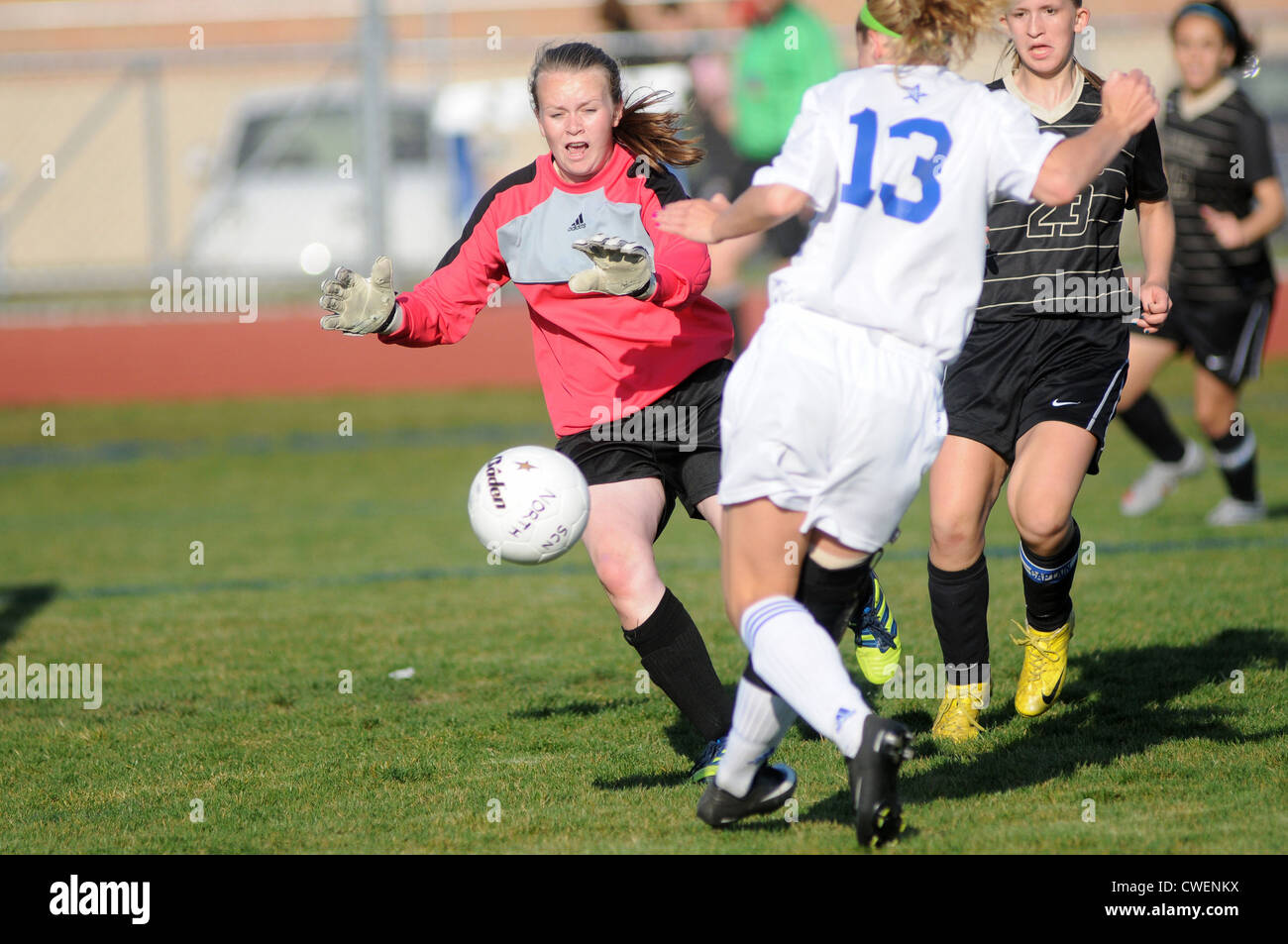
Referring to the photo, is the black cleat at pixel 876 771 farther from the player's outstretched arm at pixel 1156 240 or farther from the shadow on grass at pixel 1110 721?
the player's outstretched arm at pixel 1156 240

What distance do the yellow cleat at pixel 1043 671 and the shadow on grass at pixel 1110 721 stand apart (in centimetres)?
7

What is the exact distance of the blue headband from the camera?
23.0 ft

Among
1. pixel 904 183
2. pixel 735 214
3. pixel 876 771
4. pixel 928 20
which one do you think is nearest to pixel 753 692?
pixel 876 771

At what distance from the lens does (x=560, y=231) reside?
4.16 m

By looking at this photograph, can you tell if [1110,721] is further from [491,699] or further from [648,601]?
[491,699]

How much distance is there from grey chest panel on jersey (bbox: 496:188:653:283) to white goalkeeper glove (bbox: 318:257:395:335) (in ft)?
1.34

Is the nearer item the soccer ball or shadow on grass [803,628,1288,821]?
the soccer ball

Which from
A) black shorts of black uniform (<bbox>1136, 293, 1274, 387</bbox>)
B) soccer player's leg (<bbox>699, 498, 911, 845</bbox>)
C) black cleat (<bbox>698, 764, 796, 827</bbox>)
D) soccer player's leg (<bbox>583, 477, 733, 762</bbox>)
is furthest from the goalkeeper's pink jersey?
black shorts of black uniform (<bbox>1136, 293, 1274, 387</bbox>)

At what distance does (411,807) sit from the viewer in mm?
4094

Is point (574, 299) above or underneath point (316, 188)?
Answer: underneath

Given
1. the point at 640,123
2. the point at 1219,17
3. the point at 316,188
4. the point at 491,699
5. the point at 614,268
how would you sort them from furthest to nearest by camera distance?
the point at 316,188 → the point at 1219,17 → the point at 491,699 → the point at 640,123 → the point at 614,268

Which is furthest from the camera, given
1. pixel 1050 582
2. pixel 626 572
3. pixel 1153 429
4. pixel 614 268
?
pixel 1153 429

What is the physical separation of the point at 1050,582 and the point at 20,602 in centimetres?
516

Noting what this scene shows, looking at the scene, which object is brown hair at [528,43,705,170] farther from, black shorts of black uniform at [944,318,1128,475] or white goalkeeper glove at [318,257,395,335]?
black shorts of black uniform at [944,318,1128,475]
